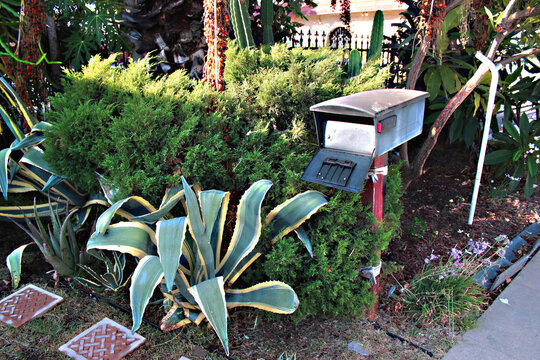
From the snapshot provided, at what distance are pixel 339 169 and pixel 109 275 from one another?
1.73 meters

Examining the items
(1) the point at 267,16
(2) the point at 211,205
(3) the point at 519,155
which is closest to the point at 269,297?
(2) the point at 211,205

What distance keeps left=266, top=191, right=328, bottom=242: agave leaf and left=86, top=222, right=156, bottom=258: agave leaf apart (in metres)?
0.73

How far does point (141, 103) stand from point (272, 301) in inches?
62.3

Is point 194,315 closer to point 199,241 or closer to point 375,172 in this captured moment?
point 199,241

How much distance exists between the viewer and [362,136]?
2.38 metres

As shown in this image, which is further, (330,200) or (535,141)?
(535,141)

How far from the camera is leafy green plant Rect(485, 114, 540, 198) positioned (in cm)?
461

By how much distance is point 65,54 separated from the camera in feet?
17.2

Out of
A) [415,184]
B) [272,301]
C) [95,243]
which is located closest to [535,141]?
[415,184]

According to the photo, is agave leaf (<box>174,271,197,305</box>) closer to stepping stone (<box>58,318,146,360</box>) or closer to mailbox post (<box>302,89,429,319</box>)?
stepping stone (<box>58,318,146,360</box>)

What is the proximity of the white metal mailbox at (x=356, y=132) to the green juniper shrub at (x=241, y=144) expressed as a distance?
10.8 inches

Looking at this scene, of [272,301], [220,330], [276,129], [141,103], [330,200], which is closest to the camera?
[220,330]

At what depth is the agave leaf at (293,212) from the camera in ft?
8.11

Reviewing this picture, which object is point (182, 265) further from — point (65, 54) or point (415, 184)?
point (65, 54)
